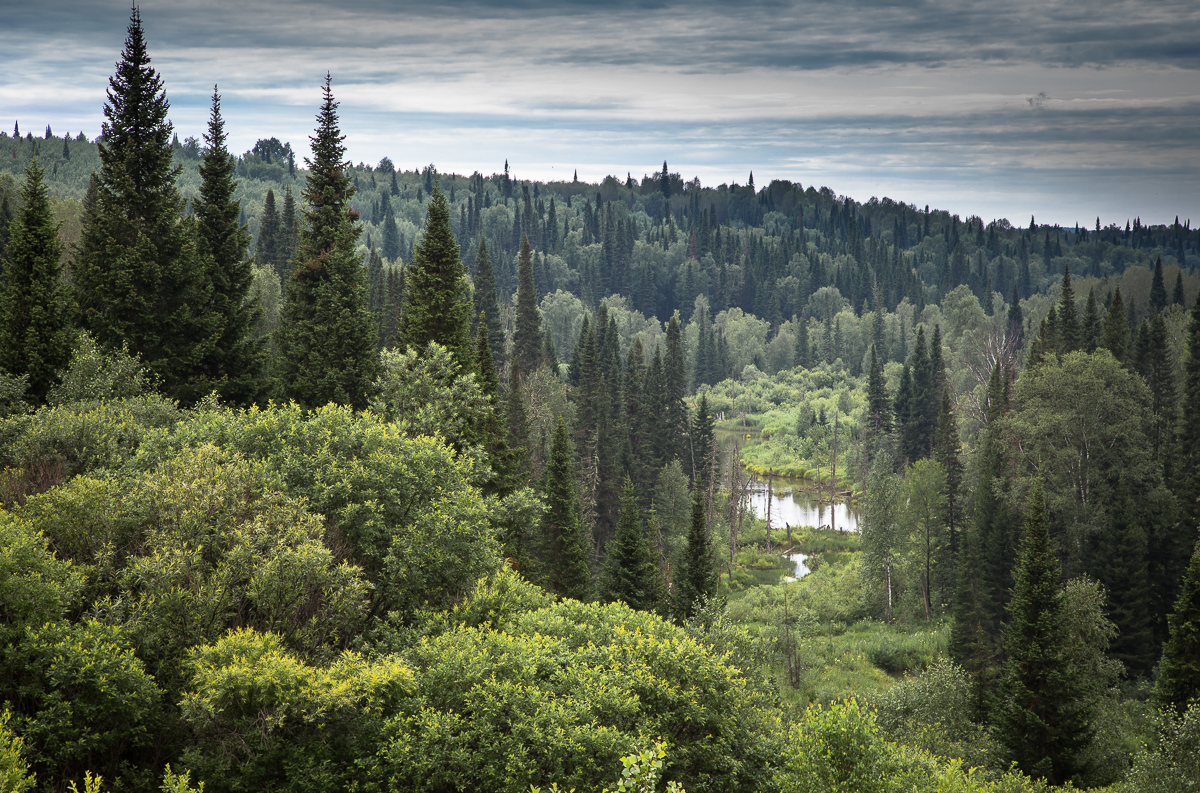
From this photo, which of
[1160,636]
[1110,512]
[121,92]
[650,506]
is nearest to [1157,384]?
[1110,512]

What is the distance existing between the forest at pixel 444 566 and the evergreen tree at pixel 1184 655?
0.15m

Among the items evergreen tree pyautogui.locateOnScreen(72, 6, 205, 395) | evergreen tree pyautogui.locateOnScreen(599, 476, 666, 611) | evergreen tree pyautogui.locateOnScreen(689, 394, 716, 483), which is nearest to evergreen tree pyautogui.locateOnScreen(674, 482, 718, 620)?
evergreen tree pyautogui.locateOnScreen(599, 476, 666, 611)

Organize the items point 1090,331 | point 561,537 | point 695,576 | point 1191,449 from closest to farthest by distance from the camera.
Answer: point 695,576, point 561,537, point 1191,449, point 1090,331

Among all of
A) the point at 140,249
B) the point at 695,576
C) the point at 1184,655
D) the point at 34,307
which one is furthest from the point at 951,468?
the point at 34,307

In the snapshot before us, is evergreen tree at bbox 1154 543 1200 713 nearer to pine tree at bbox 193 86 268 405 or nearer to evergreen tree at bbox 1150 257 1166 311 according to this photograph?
pine tree at bbox 193 86 268 405

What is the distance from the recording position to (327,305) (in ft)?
137

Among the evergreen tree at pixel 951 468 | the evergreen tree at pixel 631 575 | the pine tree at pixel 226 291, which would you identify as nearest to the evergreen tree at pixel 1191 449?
the evergreen tree at pixel 951 468

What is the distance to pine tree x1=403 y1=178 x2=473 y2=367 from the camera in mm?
42688

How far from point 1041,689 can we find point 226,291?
43259 mm

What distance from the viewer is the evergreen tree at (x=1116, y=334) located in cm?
7956

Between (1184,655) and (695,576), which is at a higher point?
(695,576)

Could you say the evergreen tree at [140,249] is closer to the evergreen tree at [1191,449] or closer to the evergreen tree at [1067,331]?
the evergreen tree at [1191,449]

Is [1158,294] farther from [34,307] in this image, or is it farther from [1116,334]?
[34,307]

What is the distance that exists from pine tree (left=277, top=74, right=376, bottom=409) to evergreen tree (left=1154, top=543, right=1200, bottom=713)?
116 ft
